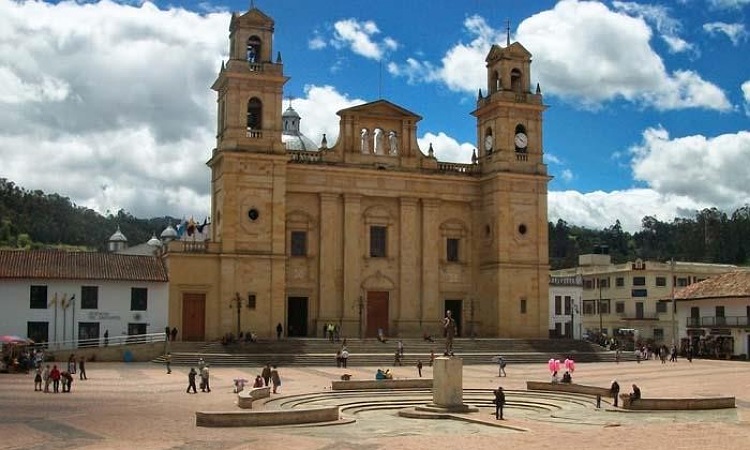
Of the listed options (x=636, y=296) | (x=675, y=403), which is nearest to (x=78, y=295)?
(x=675, y=403)

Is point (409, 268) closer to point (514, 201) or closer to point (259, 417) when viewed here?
point (514, 201)

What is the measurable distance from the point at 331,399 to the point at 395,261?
74.4 ft

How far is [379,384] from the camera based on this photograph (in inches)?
1262

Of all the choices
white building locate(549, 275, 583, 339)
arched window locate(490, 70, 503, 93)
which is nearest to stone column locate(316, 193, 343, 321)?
arched window locate(490, 70, 503, 93)

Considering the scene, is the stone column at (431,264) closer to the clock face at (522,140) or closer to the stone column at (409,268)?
the stone column at (409,268)

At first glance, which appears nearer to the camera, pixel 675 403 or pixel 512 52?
pixel 675 403

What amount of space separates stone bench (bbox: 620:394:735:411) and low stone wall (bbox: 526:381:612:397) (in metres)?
2.19

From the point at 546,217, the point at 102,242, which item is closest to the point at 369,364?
the point at 546,217

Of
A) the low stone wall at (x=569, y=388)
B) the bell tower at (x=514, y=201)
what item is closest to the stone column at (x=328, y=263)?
the bell tower at (x=514, y=201)

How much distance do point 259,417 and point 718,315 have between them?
140 ft

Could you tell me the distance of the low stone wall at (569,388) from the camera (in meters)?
30.0

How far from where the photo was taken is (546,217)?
5322cm

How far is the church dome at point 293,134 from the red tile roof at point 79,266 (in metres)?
15.5

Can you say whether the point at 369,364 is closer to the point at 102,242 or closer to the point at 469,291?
the point at 469,291
